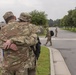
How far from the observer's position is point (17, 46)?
485cm

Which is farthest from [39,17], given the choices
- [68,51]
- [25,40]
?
[25,40]

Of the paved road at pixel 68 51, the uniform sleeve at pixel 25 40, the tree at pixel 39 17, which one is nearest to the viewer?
the uniform sleeve at pixel 25 40

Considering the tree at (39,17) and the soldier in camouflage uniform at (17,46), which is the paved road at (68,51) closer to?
the soldier in camouflage uniform at (17,46)

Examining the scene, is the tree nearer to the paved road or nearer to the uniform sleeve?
the paved road

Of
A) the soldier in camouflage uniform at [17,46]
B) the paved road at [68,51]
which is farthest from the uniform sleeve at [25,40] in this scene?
the paved road at [68,51]

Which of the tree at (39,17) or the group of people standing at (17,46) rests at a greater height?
the group of people standing at (17,46)

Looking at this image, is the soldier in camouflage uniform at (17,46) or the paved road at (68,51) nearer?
the soldier in camouflage uniform at (17,46)

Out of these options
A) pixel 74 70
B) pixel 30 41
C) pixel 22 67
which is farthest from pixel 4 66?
pixel 74 70

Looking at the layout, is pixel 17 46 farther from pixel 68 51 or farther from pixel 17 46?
pixel 68 51

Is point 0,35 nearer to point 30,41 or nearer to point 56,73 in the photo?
point 30,41

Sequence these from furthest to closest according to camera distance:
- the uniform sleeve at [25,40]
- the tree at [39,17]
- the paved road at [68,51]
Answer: the tree at [39,17], the paved road at [68,51], the uniform sleeve at [25,40]

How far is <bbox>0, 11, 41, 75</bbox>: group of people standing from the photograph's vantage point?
483cm

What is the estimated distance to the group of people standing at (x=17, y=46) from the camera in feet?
15.8

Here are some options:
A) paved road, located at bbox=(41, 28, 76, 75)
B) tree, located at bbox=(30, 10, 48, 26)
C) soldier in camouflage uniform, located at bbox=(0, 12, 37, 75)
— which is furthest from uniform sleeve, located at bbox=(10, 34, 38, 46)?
tree, located at bbox=(30, 10, 48, 26)
